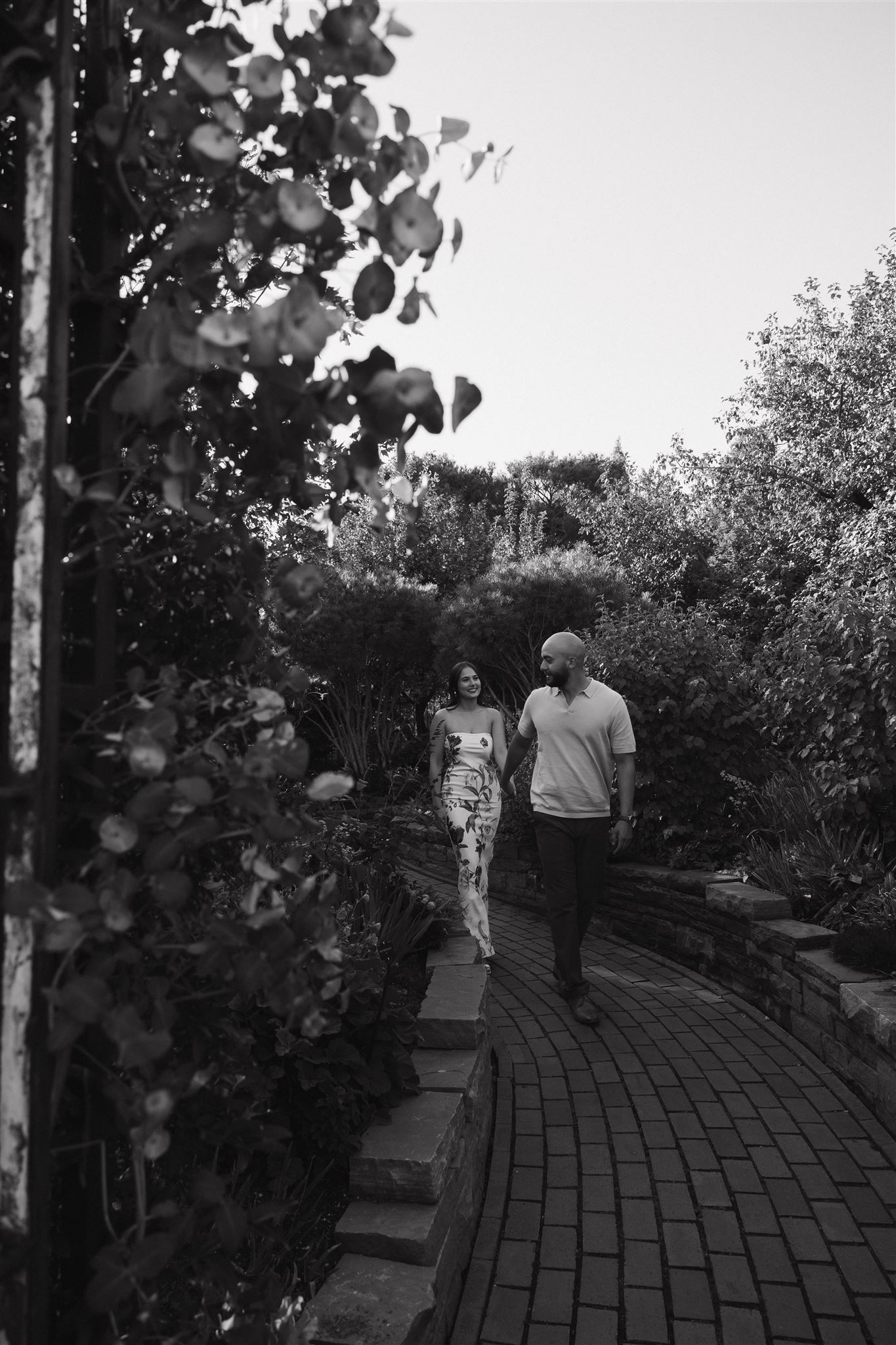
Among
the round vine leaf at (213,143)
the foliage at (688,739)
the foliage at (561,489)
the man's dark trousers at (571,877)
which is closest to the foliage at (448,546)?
the foliage at (561,489)

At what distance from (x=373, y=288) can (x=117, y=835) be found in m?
0.62

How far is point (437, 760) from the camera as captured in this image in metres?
5.75

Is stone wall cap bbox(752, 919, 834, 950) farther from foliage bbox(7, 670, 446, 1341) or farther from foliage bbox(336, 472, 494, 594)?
foliage bbox(336, 472, 494, 594)

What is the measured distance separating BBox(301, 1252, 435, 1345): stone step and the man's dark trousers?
2.62m

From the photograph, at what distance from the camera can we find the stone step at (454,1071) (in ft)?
10.0

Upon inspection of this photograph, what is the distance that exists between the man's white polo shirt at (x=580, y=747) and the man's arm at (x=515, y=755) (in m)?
0.26

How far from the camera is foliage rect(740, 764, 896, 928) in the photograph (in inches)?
200

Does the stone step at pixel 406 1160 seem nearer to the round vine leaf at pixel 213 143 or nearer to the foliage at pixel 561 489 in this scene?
the round vine leaf at pixel 213 143

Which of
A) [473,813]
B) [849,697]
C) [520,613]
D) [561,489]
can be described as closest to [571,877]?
[473,813]

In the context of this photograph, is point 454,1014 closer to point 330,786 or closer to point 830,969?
point 830,969

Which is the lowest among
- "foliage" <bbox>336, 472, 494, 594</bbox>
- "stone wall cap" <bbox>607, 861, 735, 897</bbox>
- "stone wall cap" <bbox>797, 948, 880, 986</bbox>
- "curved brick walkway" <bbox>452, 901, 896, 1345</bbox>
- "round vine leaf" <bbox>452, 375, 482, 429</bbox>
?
"curved brick walkway" <bbox>452, 901, 896, 1345</bbox>

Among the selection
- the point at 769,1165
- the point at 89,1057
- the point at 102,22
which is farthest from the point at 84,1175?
the point at 769,1165

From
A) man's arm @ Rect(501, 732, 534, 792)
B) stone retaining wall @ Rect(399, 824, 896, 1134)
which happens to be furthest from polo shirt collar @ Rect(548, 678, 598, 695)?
stone retaining wall @ Rect(399, 824, 896, 1134)

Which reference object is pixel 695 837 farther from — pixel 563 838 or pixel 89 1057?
pixel 89 1057
